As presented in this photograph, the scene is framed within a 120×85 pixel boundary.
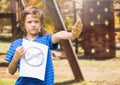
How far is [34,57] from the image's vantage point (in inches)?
120

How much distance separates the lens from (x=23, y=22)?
317cm

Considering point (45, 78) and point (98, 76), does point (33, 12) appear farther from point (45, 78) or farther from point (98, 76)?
point (98, 76)

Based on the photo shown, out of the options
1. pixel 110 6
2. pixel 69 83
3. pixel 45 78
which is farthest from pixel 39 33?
pixel 110 6

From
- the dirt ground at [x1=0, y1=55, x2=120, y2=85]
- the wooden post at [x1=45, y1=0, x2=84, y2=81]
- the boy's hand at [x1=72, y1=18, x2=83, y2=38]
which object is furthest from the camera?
the dirt ground at [x1=0, y1=55, x2=120, y2=85]

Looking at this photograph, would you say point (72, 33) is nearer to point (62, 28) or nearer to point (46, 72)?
point (46, 72)

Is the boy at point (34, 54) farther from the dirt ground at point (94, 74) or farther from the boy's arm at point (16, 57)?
the dirt ground at point (94, 74)

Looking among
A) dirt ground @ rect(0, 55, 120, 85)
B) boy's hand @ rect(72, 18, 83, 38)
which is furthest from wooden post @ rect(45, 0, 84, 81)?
boy's hand @ rect(72, 18, 83, 38)

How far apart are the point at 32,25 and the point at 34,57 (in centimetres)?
27

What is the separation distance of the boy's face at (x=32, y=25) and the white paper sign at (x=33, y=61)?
0.30 ft

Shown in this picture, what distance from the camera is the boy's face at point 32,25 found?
9.91 ft

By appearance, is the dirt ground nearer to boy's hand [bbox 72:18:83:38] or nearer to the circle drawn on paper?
the circle drawn on paper

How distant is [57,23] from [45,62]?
3.38 meters

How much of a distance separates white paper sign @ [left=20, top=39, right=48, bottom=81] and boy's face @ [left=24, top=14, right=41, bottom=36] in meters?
0.09

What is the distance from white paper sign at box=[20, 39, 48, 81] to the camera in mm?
3049
